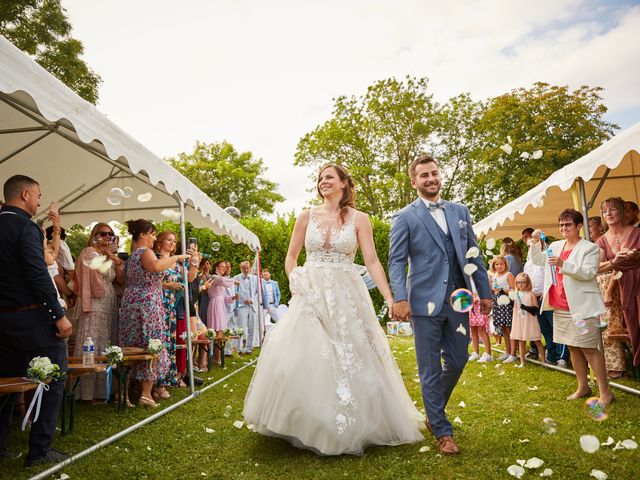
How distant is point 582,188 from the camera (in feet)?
18.2

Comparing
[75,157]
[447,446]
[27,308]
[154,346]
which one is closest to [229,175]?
[75,157]

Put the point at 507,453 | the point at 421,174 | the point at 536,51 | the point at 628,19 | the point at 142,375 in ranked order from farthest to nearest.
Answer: the point at 536,51 → the point at 628,19 → the point at 142,375 → the point at 421,174 → the point at 507,453

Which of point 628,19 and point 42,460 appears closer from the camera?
point 42,460

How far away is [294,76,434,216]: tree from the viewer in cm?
2944

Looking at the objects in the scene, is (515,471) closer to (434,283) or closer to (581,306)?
(434,283)

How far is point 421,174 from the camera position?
3922 mm

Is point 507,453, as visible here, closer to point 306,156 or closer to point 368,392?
point 368,392

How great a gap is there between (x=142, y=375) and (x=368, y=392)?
3.38 m

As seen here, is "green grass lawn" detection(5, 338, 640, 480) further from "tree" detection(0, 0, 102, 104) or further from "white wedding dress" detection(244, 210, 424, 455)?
"tree" detection(0, 0, 102, 104)

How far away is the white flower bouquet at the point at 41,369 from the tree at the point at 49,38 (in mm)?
18402

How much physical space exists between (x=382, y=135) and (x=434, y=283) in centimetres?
2736

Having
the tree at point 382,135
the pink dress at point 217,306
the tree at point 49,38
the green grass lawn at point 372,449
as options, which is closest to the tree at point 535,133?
the tree at point 382,135

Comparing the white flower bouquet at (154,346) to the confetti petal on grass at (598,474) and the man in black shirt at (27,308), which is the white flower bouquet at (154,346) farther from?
the confetti petal on grass at (598,474)

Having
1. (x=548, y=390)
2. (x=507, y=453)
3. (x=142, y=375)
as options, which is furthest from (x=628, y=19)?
(x=142, y=375)
